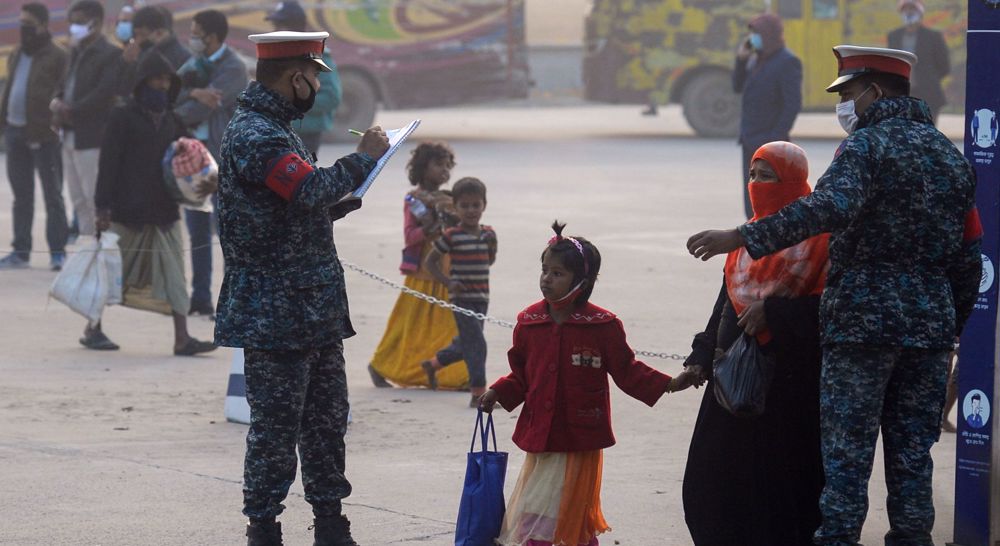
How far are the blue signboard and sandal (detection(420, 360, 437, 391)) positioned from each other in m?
3.38

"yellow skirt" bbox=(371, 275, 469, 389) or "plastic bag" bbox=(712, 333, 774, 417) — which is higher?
"plastic bag" bbox=(712, 333, 774, 417)

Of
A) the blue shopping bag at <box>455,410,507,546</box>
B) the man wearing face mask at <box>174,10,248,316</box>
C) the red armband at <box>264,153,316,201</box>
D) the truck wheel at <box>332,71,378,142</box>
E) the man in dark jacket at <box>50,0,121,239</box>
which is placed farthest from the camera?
the truck wheel at <box>332,71,378,142</box>

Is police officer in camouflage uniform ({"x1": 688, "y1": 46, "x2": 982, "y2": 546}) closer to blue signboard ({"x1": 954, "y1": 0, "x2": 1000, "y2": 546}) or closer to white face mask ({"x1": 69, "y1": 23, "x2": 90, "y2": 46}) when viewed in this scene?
blue signboard ({"x1": 954, "y1": 0, "x2": 1000, "y2": 546})

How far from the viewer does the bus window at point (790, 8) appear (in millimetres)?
23303

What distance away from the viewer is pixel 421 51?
24.0 metres

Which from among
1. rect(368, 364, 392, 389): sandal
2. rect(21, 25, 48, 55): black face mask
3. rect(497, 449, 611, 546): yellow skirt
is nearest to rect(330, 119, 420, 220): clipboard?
rect(497, 449, 611, 546): yellow skirt

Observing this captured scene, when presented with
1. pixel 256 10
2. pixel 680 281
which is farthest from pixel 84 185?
pixel 256 10

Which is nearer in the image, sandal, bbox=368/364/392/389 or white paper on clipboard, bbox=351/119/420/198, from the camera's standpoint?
white paper on clipboard, bbox=351/119/420/198

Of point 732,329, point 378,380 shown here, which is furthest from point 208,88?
point 732,329

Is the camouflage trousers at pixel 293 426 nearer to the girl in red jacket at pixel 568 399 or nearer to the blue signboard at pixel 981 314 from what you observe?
the girl in red jacket at pixel 568 399

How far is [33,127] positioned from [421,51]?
12.1 metres

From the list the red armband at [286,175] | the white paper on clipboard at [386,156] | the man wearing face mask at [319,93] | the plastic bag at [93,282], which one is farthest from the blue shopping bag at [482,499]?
the man wearing face mask at [319,93]

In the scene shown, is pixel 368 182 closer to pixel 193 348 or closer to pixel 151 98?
pixel 193 348

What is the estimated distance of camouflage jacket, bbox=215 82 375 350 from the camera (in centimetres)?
489
